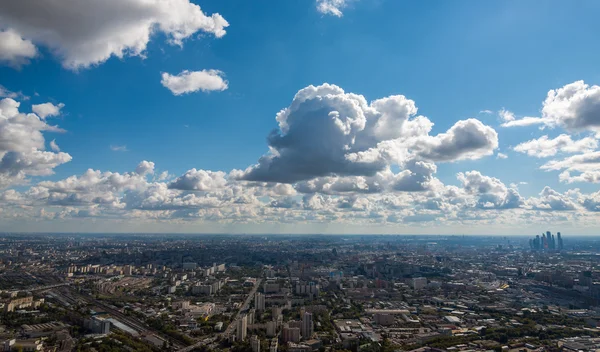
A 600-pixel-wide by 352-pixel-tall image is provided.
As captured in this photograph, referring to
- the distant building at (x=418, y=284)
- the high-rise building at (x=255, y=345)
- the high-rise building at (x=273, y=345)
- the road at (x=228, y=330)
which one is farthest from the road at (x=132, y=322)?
the distant building at (x=418, y=284)

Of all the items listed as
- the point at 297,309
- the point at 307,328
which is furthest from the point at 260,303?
the point at 307,328

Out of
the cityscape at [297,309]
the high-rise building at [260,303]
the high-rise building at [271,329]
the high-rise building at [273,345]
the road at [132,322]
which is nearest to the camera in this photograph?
the high-rise building at [273,345]

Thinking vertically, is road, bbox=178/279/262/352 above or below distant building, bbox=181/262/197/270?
below

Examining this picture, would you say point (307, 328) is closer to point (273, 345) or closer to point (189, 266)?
point (273, 345)

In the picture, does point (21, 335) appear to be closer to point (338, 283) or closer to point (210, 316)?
point (210, 316)

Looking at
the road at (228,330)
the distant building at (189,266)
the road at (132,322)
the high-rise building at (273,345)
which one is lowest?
the road at (228,330)

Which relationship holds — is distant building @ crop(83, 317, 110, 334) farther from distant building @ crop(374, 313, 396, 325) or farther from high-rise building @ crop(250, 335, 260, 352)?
distant building @ crop(374, 313, 396, 325)

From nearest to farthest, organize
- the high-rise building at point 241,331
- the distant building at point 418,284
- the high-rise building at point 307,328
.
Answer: the high-rise building at point 241,331 → the high-rise building at point 307,328 → the distant building at point 418,284

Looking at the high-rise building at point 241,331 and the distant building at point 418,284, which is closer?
the high-rise building at point 241,331

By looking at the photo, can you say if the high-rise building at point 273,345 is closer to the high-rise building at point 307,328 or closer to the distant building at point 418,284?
the high-rise building at point 307,328

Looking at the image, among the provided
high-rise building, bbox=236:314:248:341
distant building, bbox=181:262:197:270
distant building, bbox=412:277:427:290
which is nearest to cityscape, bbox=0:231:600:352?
high-rise building, bbox=236:314:248:341

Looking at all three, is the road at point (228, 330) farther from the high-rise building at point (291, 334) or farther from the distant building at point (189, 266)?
the distant building at point (189, 266)

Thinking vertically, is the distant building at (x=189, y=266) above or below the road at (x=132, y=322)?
above
